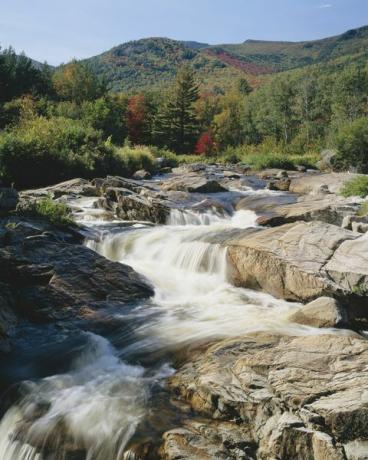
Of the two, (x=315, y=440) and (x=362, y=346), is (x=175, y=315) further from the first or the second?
(x=315, y=440)

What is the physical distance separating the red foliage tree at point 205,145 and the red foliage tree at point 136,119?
7.60 meters

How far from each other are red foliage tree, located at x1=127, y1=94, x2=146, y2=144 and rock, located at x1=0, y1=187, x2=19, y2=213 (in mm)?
45549

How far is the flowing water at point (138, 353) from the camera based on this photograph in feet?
16.6

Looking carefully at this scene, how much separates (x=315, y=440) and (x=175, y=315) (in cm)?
454

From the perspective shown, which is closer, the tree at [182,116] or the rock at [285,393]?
the rock at [285,393]

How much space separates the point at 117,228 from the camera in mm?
13969

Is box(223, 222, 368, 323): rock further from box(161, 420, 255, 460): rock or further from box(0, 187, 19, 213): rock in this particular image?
box(0, 187, 19, 213): rock

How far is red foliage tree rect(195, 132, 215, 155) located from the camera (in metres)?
57.5

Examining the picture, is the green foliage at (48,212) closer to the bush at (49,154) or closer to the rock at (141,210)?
the rock at (141,210)

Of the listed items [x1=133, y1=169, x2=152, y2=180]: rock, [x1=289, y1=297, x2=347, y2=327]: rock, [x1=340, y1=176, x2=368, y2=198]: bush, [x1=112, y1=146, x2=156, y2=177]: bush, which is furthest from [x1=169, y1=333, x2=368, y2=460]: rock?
[x1=112, y1=146, x2=156, y2=177]: bush

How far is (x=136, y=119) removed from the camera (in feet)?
192

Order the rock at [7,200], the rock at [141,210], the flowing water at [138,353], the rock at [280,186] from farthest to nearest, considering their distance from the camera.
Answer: the rock at [280,186] < the rock at [141,210] < the rock at [7,200] < the flowing water at [138,353]

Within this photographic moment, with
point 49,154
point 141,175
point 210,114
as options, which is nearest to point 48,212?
point 49,154

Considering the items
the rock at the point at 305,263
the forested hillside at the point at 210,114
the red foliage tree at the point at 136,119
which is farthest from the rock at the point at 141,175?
the red foliage tree at the point at 136,119
